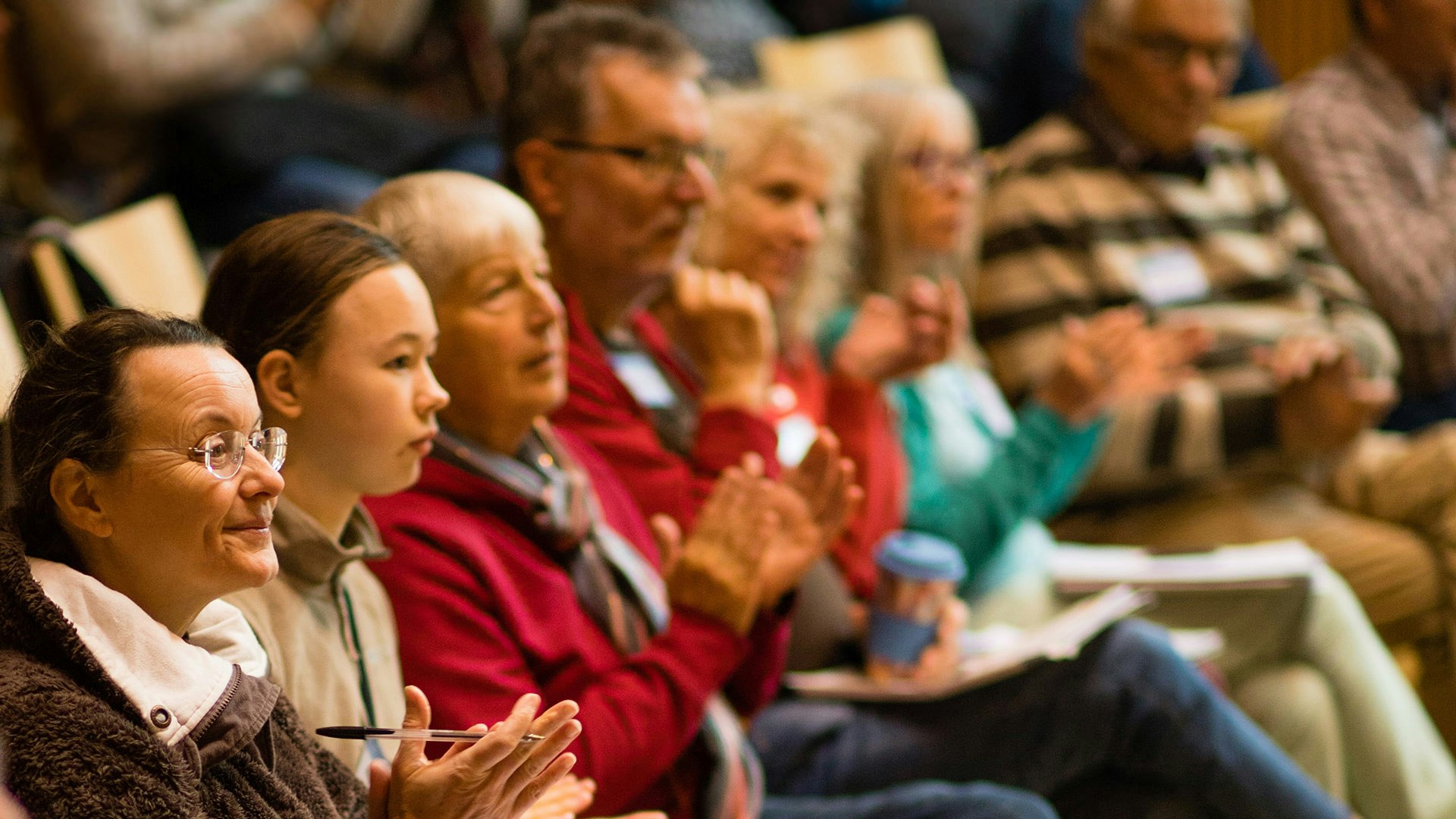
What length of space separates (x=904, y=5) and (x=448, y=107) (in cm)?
130

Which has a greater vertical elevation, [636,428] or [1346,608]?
[636,428]

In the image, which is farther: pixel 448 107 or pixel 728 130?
pixel 448 107

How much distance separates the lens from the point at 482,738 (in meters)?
1.02

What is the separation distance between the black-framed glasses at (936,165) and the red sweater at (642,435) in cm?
79

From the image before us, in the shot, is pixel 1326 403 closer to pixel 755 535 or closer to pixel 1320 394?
pixel 1320 394

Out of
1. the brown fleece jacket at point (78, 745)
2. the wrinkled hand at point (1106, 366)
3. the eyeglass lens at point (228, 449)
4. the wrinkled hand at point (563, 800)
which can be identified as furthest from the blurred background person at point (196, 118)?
the brown fleece jacket at point (78, 745)

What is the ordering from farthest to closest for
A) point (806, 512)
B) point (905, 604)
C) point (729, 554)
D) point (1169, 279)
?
point (1169, 279)
point (905, 604)
point (806, 512)
point (729, 554)

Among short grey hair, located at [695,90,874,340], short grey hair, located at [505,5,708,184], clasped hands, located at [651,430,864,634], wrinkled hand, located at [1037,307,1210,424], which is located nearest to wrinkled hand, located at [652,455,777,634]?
clasped hands, located at [651,430,864,634]

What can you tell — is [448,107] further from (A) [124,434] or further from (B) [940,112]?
(A) [124,434]

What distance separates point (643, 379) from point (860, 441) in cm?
46

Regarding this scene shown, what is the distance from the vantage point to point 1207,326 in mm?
2855

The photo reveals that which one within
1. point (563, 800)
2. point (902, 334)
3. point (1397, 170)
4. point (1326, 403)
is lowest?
point (1326, 403)

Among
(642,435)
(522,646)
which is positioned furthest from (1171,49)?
(522,646)

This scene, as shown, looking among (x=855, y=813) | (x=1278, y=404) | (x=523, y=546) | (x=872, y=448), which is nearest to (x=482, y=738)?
(x=523, y=546)
